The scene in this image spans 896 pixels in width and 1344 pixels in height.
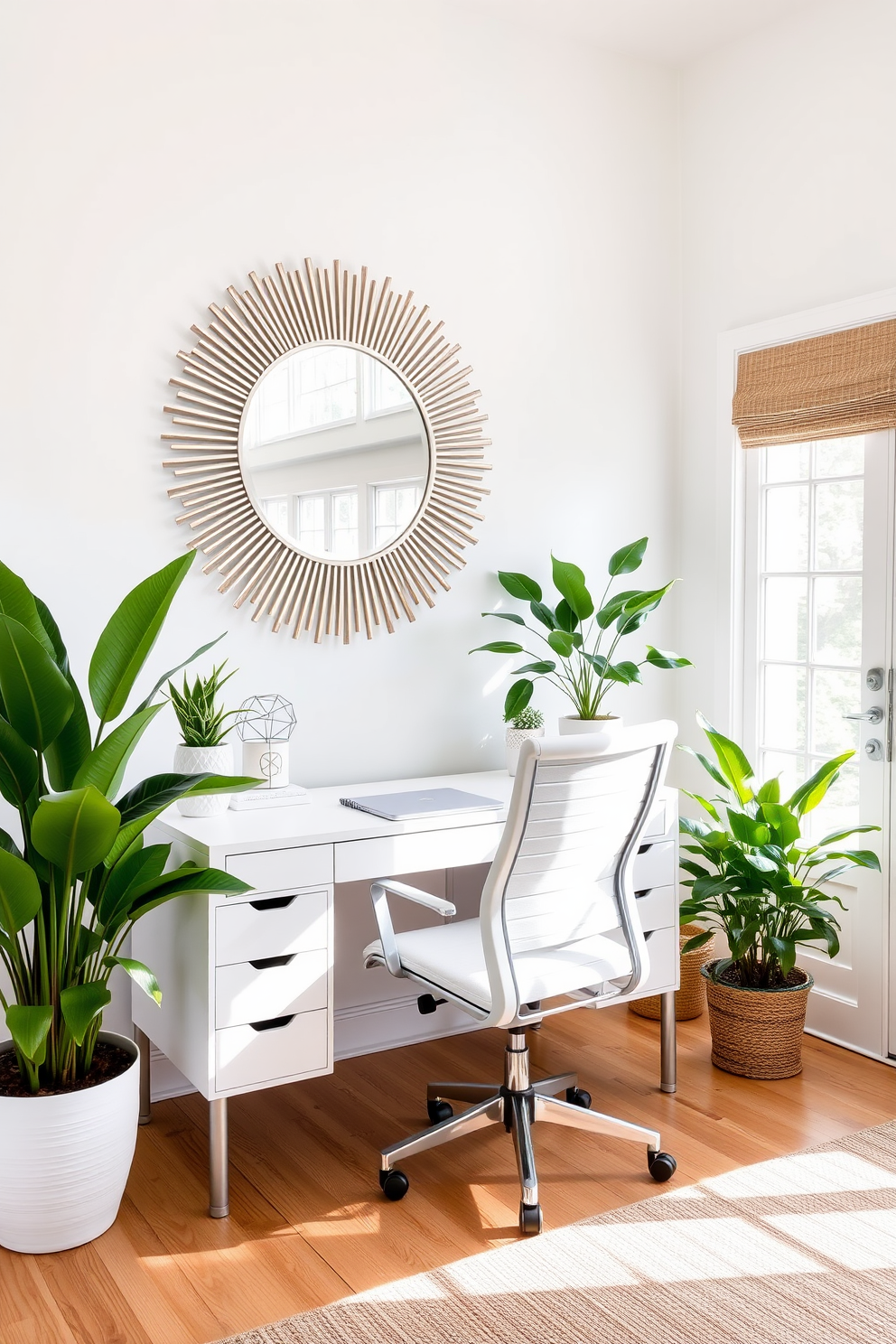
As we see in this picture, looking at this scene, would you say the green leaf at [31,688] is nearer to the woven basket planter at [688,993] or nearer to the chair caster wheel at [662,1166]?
the chair caster wheel at [662,1166]

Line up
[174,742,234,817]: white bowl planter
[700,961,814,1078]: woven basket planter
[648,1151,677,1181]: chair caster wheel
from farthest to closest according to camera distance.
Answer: [700,961,814,1078]: woven basket planter → [174,742,234,817]: white bowl planter → [648,1151,677,1181]: chair caster wheel

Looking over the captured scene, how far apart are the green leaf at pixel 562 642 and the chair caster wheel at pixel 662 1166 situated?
1238mm

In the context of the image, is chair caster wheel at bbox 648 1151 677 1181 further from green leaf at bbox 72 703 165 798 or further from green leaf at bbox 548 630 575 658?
green leaf at bbox 72 703 165 798

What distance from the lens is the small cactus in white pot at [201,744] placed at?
2.57m

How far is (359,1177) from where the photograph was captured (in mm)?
2482

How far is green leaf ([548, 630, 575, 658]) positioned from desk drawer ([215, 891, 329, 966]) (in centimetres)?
97

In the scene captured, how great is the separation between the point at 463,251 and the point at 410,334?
0.33m

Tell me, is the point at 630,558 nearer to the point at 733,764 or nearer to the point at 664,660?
the point at 664,660

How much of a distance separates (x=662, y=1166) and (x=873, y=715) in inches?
53.7

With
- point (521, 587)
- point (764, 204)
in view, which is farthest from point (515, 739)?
point (764, 204)

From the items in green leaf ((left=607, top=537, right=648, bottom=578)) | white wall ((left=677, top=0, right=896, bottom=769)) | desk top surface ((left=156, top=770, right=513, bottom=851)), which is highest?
white wall ((left=677, top=0, right=896, bottom=769))

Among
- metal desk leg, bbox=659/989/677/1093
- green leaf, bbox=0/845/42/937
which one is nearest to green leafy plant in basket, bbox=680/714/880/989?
metal desk leg, bbox=659/989/677/1093

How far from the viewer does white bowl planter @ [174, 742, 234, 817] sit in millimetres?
2562

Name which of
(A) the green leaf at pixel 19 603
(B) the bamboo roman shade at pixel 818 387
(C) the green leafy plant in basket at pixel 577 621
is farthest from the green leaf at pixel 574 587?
(A) the green leaf at pixel 19 603
